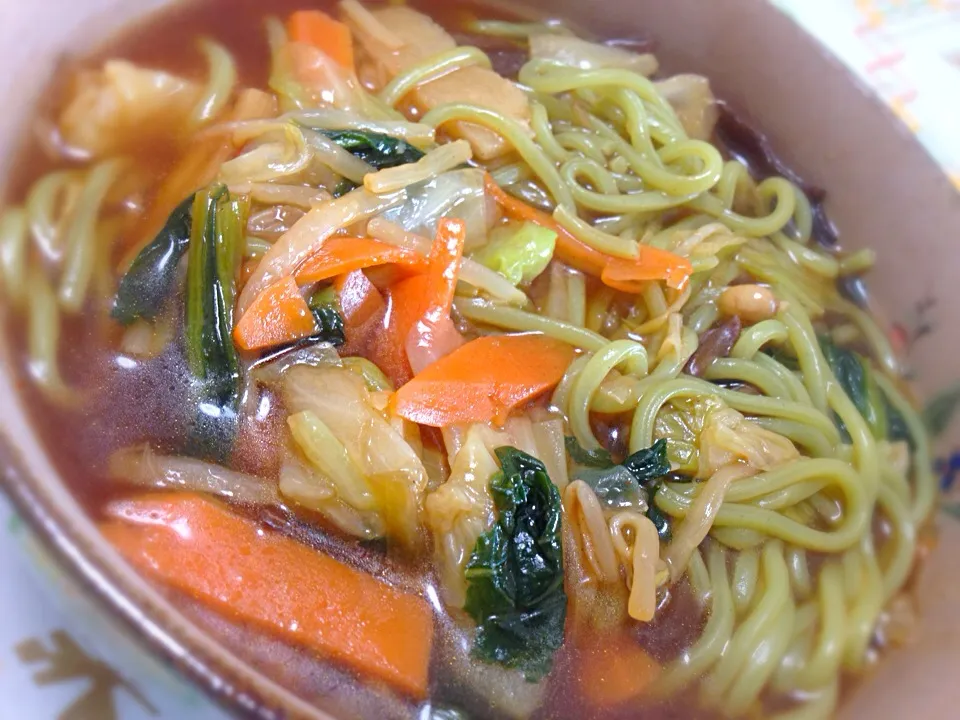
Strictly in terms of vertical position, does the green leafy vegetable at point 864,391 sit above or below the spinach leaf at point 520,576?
above

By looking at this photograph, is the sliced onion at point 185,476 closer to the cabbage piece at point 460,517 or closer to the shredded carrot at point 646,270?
the cabbage piece at point 460,517

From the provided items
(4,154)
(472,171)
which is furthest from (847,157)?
(4,154)

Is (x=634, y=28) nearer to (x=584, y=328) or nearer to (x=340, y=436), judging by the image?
(x=584, y=328)

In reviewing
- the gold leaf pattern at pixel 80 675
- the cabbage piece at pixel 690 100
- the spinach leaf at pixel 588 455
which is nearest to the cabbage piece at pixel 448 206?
the spinach leaf at pixel 588 455

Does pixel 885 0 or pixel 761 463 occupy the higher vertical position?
→ pixel 885 0

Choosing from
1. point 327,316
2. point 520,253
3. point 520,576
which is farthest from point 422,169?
point 520,576

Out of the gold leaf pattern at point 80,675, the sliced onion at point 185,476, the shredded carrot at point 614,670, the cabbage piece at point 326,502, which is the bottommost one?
the gold leaf pattern at point 80,675
